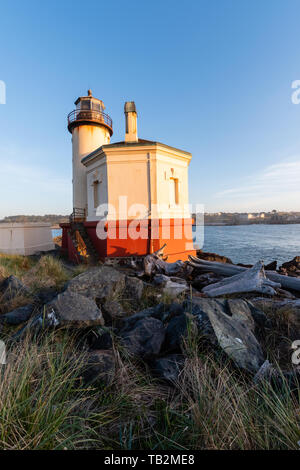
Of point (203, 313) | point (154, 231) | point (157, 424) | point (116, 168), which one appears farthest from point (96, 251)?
point (157, 424)

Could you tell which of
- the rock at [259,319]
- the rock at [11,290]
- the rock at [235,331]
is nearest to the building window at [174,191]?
the rock at [11,290]

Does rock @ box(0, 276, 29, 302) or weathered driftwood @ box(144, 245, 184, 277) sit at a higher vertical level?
rock @ box(0, 276, 29, 302)

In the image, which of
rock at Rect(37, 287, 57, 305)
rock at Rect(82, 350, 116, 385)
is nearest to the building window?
rock at Rect(37, 287, 57, 305)

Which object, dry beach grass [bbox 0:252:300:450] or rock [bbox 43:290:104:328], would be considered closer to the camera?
dry beach grass [bbox 0:252:300:450]

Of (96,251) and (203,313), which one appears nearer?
(203,313)

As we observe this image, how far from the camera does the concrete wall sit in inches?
567

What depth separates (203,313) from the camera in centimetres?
269

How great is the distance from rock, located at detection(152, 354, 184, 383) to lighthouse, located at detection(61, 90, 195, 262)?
8.87 meters

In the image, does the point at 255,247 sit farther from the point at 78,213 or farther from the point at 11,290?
the point at 11,290

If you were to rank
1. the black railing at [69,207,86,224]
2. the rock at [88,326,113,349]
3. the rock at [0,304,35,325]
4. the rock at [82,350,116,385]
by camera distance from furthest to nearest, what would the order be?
1. the black railing at [69,207,86,224]
2. the rock at [0,304,35,325]
3. the rock at [88,326,113,349]
4. the rock at [82,350,116,385]

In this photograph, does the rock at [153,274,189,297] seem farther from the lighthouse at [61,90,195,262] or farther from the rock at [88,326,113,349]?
the lighthouse at [61,90,195,262]
